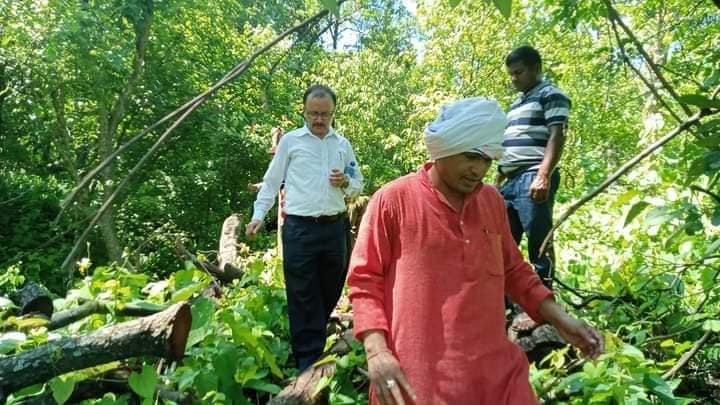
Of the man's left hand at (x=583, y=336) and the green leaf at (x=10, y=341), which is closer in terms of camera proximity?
the man's left hand at (x=583, y=336)

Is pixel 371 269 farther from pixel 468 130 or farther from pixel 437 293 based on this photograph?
pixel 468 130

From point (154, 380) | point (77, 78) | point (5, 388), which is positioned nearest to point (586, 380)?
point (154, 380)

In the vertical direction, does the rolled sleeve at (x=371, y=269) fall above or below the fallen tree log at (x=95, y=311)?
above

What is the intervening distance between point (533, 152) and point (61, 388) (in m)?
2.44

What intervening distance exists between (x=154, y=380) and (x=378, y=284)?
934mm

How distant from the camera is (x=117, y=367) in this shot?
246 cm

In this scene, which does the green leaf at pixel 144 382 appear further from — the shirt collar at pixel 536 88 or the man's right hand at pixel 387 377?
the shirt collar at pixel 536 88

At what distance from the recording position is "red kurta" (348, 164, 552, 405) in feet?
5.85

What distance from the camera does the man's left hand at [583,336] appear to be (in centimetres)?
193

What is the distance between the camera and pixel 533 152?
10.9 feet

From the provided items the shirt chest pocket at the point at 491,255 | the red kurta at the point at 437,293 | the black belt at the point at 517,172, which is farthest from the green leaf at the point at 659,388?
the black belt at the point at 517,172

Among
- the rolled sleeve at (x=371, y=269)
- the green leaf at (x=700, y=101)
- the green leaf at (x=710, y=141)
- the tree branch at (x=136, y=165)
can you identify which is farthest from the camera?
the rolled sleeve at (x=371, y=269)

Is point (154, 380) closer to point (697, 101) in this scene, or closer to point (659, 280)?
point (697, 101)

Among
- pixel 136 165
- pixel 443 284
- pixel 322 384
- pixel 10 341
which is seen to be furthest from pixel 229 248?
pixel 136 165
